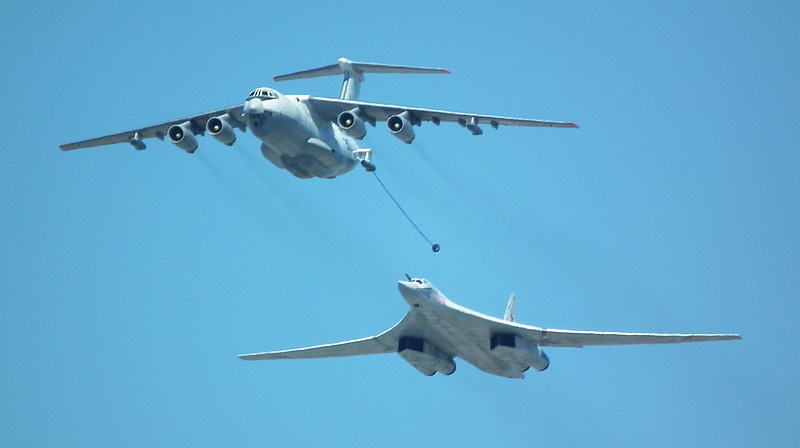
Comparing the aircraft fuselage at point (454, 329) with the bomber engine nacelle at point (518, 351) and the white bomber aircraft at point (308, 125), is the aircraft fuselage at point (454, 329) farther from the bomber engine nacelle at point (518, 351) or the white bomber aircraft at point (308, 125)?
the white bomber aircraft at point (308, 125)

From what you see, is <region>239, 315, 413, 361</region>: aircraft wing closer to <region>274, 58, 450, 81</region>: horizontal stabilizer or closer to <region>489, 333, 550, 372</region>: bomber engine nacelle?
<region>489, 333, 550, 372</region>: bomber engine nacelle

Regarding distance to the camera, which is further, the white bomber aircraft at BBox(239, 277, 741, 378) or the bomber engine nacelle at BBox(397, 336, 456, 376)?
the bomber engine nacelle at BBox(397, 336, 456, 376)

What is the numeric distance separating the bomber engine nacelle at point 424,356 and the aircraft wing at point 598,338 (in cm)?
290

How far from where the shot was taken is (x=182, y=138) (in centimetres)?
3659

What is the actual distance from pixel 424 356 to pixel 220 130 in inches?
358

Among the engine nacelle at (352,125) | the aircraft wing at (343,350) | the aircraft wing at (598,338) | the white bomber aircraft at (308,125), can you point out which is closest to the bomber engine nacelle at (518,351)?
the aircraft wing at (598,338)

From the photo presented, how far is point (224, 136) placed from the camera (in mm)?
36250

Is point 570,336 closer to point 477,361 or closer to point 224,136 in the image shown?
point 477,361

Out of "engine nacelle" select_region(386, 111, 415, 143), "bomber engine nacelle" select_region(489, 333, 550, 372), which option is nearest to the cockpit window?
"engine nacelle" select_region(386, 111, 415, 143)

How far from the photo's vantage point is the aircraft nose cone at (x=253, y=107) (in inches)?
1314

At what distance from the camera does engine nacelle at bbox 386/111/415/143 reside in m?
34.1

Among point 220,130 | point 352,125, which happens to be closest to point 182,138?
point 220,130

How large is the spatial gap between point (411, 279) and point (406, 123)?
15.6 feet

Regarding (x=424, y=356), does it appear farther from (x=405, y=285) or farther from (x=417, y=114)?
(x=417, y=114)
